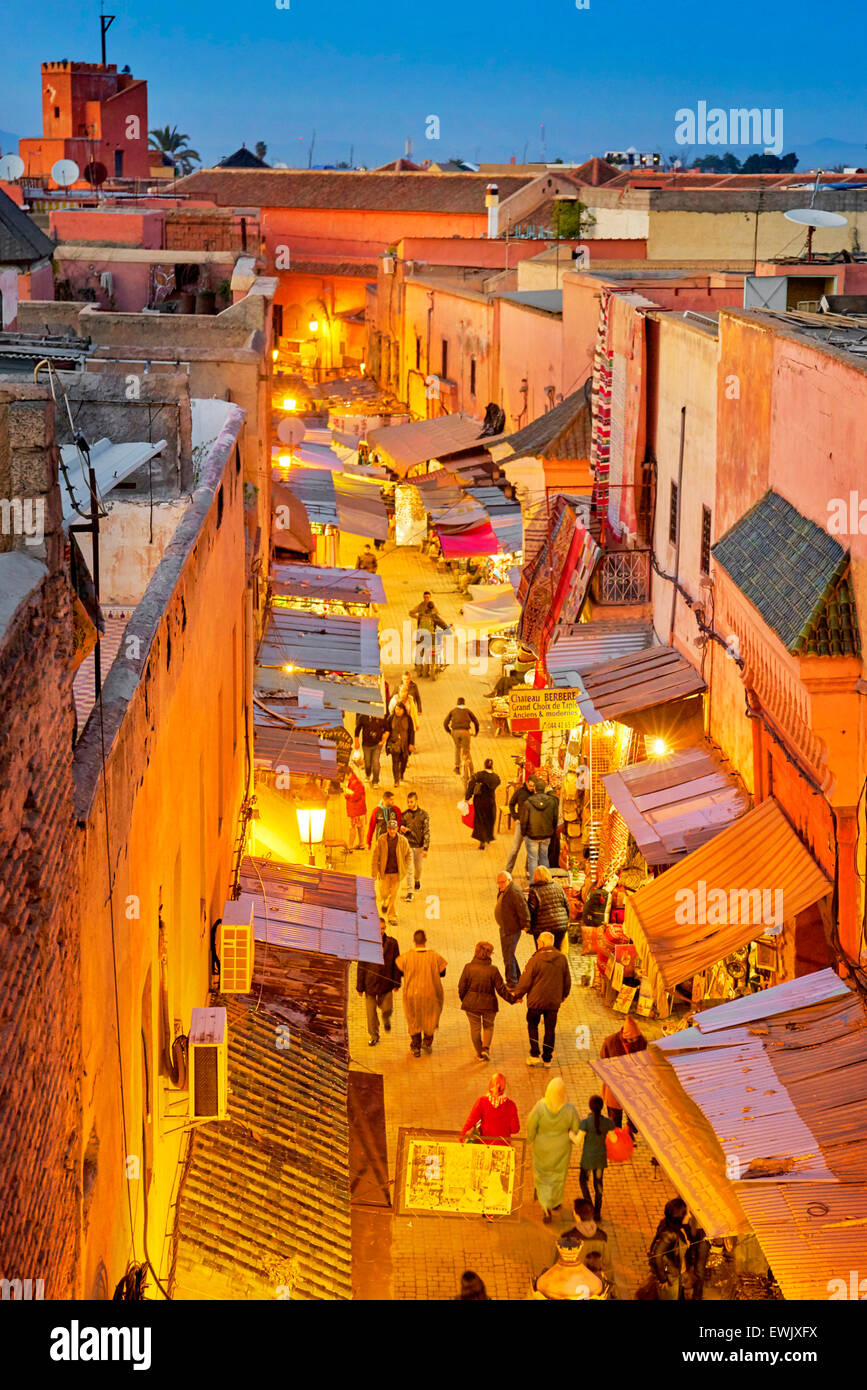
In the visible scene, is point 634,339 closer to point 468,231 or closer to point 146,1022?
point 146,1022

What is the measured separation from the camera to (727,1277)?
10.9 metres

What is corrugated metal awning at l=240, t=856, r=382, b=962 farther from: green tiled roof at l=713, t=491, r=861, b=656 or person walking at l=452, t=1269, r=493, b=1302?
green tiled roof at l=713, t=491, r=861, b=656

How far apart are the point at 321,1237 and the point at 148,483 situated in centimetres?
521

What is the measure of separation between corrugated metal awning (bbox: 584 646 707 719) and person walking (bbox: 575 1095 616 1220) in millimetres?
4792

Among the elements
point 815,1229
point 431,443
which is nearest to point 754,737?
point 815,1229

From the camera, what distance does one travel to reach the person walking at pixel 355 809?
1920cm

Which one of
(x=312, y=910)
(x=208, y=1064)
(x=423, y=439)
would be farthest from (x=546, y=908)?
(x=423, y=439)

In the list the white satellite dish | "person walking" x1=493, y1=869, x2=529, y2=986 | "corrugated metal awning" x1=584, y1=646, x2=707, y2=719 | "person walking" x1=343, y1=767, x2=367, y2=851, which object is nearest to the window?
"corrugated metal awning" x1=584, y1=646, x2=707, y2=719

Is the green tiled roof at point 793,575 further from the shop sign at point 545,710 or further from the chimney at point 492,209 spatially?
the chimney at point 492,209

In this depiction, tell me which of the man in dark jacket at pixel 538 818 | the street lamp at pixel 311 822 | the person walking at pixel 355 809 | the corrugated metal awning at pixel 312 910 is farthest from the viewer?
the person walking at pixel 355 809

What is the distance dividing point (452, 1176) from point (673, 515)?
26.2 ft

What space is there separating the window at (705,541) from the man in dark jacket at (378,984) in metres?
4.27

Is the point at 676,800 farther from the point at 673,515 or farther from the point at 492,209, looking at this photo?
the point at 492,209

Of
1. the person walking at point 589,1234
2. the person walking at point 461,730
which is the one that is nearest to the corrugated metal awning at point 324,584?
the person walking at point 461,730
